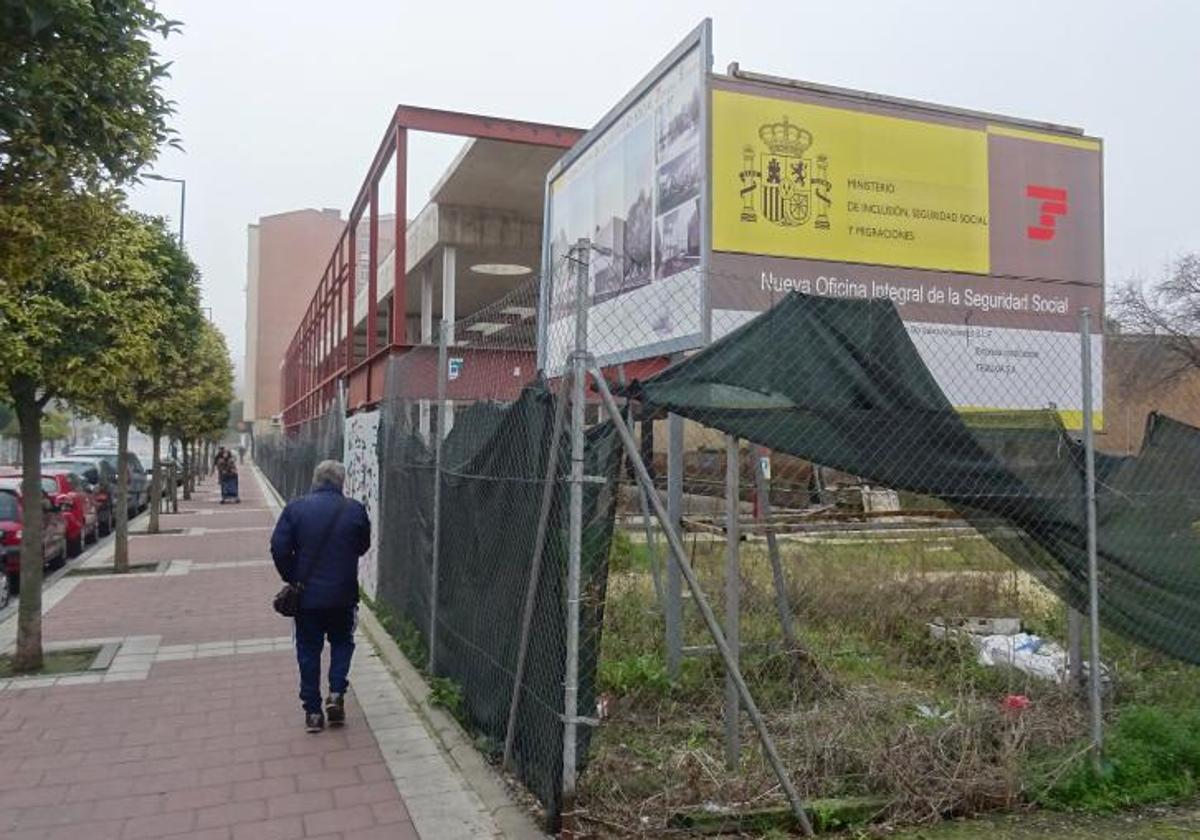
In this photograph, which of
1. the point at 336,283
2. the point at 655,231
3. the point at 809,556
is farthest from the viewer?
the point at 336,283

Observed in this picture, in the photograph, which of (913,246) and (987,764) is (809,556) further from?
(987,764)

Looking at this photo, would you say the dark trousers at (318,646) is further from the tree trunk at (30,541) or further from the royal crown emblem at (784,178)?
the royal crown emblem at (784,178)

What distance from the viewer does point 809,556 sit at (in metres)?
10.5

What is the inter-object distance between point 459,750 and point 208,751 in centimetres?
150

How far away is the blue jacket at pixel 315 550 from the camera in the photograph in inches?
239

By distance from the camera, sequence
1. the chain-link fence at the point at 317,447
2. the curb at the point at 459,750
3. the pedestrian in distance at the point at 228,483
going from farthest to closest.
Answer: the pedestrian in distance at the point at 228,483 → the chain-link fence at the point at 317,447 → the curb at the point at 459,750

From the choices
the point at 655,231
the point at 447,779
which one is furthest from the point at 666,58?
the point at 447,779

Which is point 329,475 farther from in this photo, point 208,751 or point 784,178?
point 784,178

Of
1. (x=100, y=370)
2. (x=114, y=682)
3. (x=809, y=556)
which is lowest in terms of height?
(x=114, y=682)

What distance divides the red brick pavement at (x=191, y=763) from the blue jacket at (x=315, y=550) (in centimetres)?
84

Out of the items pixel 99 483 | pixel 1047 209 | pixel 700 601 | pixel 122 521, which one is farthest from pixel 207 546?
pixel 700 601

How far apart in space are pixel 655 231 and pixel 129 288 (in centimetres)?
539

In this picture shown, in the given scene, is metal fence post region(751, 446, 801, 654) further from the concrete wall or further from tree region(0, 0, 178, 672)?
the concrete wall

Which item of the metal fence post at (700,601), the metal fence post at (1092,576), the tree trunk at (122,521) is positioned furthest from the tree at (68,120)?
the tree trunk at (122,521)
